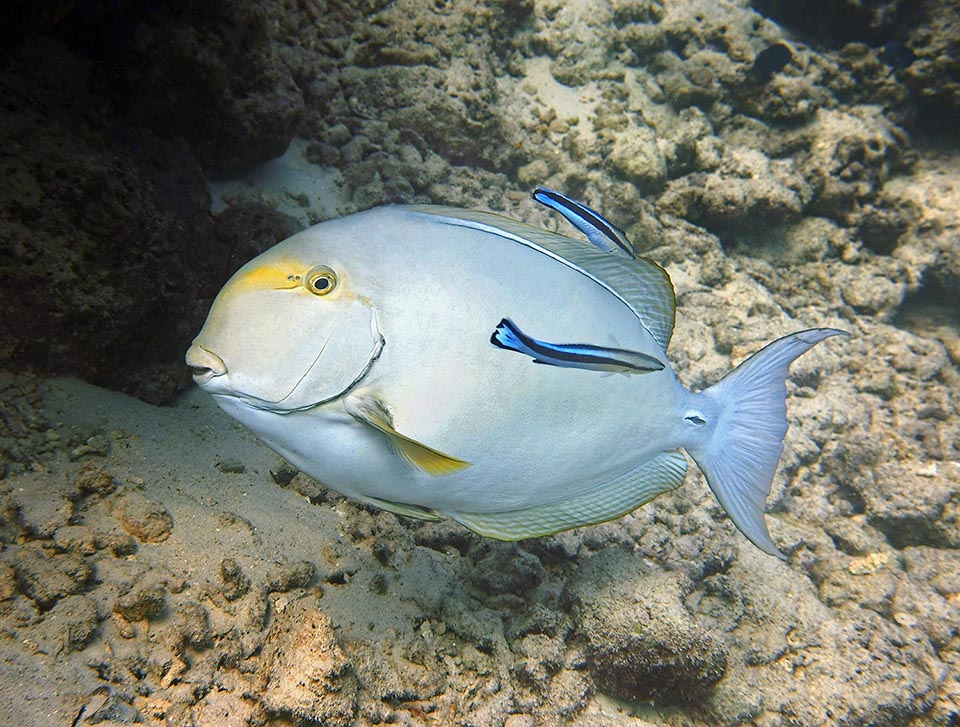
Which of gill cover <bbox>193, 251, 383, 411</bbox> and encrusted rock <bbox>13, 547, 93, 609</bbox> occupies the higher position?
gill cover <bbox>193, 251, 383, 411</bbox>

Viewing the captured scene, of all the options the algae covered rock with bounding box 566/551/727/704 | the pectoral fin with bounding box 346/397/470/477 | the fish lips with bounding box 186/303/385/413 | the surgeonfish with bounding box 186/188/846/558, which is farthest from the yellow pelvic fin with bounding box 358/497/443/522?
the algae covered rock with bounding box 566/551/727/704

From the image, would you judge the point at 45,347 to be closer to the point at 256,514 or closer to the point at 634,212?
the point at 256,514

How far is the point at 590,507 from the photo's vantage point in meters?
1.82

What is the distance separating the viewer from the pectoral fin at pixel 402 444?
3.96 feet

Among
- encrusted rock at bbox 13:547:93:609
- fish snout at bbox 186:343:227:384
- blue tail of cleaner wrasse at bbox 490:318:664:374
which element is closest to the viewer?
blue tail of cleaner wrasse at bbox 490:318:664:374

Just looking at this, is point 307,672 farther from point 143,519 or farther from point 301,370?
point 301,370

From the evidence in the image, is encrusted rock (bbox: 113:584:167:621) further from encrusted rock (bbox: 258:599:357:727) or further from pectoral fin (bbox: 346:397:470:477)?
pectoral fin (bbox: 346:397:470:477)

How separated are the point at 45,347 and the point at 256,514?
1.29 m

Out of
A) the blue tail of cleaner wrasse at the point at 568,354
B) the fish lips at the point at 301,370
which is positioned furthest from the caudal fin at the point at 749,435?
the fish lips at the point at 301,370

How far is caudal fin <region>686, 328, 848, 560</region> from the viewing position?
1921mm

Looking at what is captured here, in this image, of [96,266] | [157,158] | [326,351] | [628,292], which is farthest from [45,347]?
[628,292]

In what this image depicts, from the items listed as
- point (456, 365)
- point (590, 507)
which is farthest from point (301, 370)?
point (590, 507)

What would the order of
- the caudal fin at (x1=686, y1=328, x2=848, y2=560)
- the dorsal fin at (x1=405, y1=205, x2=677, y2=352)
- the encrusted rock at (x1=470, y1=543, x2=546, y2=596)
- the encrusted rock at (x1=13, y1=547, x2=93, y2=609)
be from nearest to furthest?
the dorsal fin at (x1=405, y1=205, x2=677, y2=352)
the encrusted rock at (x1=13, y1=547, x2=93, y2=609)
the caudal fin at (x1=686, y1=328, x2=848, y2=560)
the encrusted rock at (x1=470, y1=543, x2=546, y2=596)

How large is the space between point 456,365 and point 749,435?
1.27m
